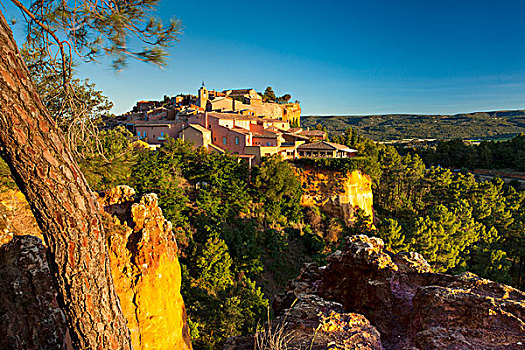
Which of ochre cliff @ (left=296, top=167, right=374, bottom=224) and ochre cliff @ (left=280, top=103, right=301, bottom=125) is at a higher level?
ochre cliff @ (left=280, top=103, right=301, bottom=125)

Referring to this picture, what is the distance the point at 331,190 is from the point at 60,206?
84.4 ft

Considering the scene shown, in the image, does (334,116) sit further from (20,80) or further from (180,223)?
(20,80)

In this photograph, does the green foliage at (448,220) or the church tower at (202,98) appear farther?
the church tower at (202,98)

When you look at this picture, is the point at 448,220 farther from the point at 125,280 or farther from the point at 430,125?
the point at 430,125

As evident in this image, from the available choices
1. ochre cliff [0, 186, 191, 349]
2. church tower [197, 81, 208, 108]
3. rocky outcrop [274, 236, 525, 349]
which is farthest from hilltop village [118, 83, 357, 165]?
ochre cliff [0, 186, 191, 349]

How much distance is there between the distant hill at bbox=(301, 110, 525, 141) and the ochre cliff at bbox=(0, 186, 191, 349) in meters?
104

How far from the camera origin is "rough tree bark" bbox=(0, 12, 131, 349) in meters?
2.25

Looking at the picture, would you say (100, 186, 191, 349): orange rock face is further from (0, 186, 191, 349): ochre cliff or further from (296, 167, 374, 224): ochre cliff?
(296, 167, 374, 224): ochre cliff

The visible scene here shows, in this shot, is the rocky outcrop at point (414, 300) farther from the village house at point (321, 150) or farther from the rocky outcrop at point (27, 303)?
the village house at point (321, 150)

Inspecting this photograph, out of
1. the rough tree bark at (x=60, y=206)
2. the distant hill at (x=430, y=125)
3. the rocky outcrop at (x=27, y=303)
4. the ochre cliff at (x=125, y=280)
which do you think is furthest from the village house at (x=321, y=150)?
the distant hill at (x=430, y=125)

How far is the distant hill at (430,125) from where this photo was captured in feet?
369

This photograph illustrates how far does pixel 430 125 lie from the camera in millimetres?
126312

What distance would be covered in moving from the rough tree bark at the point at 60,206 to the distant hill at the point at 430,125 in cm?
10696

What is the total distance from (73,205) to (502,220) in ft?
110
